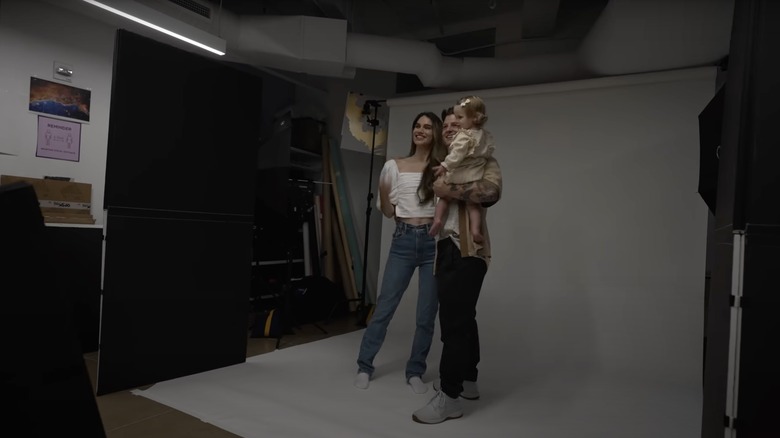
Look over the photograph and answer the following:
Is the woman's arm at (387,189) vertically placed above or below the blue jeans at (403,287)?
above

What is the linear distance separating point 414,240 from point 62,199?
8.26 feet

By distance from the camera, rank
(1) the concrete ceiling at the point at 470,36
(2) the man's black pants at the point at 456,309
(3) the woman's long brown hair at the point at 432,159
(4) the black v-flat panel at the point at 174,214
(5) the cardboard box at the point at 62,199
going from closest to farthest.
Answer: (2) the man's black pants at the point at 456,309 < (4) the black v-flat panel at the point at 174,214 < (3) the woman's long brown hair at the point at 432,159 < (1) the concrete ceiling at the point at 470,36 < (5) the cardboard box at the point at 62,199

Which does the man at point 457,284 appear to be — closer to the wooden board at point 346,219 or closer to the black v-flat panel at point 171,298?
the black v-flat panel at point 171,298

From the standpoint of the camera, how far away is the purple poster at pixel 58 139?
10.4 ft

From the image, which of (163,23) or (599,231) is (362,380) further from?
(163,23)

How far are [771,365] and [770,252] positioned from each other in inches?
12.6

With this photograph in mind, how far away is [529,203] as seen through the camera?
347 centimetres

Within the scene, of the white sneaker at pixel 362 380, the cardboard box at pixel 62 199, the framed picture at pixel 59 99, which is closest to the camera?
the white sneaker at pixel 362 380

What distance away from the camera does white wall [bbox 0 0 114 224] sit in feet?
9.85

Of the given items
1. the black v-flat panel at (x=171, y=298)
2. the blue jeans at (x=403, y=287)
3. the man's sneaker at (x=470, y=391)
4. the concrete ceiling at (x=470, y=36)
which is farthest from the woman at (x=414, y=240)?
the concrete ceiling at (x=470, y=36)

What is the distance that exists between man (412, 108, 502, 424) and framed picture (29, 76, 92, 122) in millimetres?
2927

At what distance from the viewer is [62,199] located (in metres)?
3.11

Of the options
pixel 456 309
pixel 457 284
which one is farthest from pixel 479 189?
pixel 456 309

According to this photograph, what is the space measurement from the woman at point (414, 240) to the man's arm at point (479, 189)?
354 millimetres
